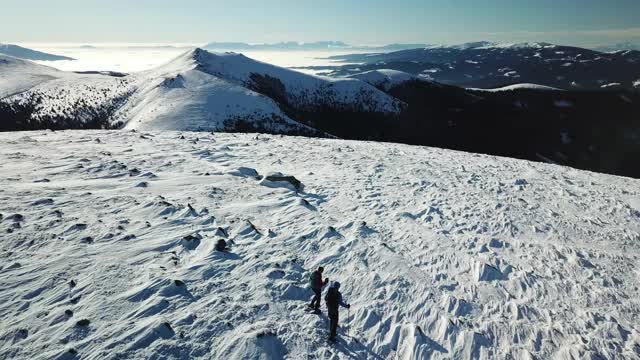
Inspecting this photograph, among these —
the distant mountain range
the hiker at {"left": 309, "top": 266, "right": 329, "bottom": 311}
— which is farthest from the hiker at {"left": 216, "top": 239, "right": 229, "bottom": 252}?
the distant mountain range

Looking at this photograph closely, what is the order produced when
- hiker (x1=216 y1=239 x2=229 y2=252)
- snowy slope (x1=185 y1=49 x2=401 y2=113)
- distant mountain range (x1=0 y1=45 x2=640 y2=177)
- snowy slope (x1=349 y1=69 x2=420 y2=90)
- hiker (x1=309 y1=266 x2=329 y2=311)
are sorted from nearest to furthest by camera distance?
hiker (x1=309 y1=266 x2=329 y2=311) → hiker (x1=216 y1=239 x2=229 y2=252) → distant mountain range (x1=0 y1=45 x2=640 y2=177) → snowy slope (x1=185 y1=49 x2=401 y2=113) → snowy slope (x1=349 y1=69 x2=420 y2=90)

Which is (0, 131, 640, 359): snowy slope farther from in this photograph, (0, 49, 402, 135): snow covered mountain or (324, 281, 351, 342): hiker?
(0, 49, 402, 135): snow covered mountain

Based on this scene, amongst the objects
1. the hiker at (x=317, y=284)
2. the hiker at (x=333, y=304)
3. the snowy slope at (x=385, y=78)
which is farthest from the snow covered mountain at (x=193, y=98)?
the hiker at (x=333, y=304)

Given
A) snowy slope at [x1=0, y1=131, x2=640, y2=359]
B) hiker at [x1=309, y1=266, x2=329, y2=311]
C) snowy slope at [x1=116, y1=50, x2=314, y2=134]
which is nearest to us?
snowy slope at [x1=0, y1=131, x2=640, y2=359]

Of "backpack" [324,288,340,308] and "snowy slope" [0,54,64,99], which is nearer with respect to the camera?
"backpack" [324,288,340,308]

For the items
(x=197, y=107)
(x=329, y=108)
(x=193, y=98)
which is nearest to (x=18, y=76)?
(x=193, y=98)

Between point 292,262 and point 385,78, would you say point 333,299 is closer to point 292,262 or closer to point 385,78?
point 292,262
